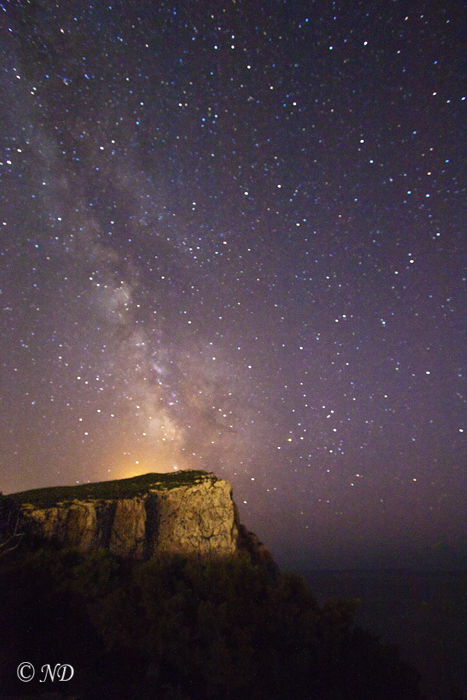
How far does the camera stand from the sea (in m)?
63.7

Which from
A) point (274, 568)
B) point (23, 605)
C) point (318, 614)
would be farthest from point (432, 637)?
point (23, 605)

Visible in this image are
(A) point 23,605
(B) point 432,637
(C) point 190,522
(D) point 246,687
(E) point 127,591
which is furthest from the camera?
(B) point 432,637

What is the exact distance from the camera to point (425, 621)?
8731 cm

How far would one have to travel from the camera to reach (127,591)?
15.0 meters

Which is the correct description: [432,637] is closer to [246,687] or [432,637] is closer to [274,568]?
[274,568]

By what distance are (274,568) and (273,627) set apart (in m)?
12.1

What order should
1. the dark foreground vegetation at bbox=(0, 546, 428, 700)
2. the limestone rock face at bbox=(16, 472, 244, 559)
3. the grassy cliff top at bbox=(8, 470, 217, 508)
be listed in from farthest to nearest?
the grassy cliff top at bbox=(8, 470, 217, 508)
the limestone rock face at bbox=(16, 472, 244, 559)
the dark foreground vegetation at bbox=(0, 546, 428, 700)

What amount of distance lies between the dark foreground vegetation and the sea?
32.6 m

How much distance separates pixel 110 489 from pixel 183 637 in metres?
11.4

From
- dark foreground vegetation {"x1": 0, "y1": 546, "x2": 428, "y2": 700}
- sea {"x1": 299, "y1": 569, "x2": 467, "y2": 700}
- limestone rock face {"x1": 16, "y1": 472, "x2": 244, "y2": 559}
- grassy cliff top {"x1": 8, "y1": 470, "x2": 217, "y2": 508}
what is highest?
grassy cliff top {"x1": 8, "y1": 470, "x2": 217, "y2": 508}

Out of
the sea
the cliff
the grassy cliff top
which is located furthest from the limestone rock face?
the sea

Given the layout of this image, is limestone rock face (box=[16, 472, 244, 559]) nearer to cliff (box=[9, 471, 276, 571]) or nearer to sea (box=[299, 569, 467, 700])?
cliff (box=[9, 471, 276, 571])

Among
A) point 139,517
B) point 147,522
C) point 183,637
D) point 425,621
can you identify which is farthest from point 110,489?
point 425,621

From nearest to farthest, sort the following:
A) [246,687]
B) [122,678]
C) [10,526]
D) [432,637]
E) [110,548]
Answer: [246,687] < [122,678] < [10,526] < [110,548] < [432,637]
